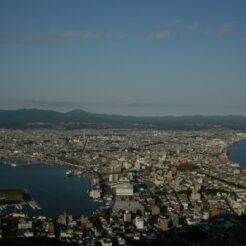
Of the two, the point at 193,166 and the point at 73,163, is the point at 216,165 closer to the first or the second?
the point at 193,166

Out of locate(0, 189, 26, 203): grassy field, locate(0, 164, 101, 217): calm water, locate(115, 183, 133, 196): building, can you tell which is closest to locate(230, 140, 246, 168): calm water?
locate(0, 164, 101, 217): calm water

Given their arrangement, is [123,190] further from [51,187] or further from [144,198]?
[51,187]

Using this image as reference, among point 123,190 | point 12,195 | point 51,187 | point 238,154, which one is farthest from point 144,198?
point 238,154

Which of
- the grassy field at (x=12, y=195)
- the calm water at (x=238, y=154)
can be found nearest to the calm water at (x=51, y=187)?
the grassy field at (x=12, y=195)

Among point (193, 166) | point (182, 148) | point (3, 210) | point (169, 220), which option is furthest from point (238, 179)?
point (182, 148)

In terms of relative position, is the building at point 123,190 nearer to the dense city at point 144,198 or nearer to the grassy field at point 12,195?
the dense city at point 144,198

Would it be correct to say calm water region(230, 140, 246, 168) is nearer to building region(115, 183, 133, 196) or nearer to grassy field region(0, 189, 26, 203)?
building region(115, 183, 133, 196)
